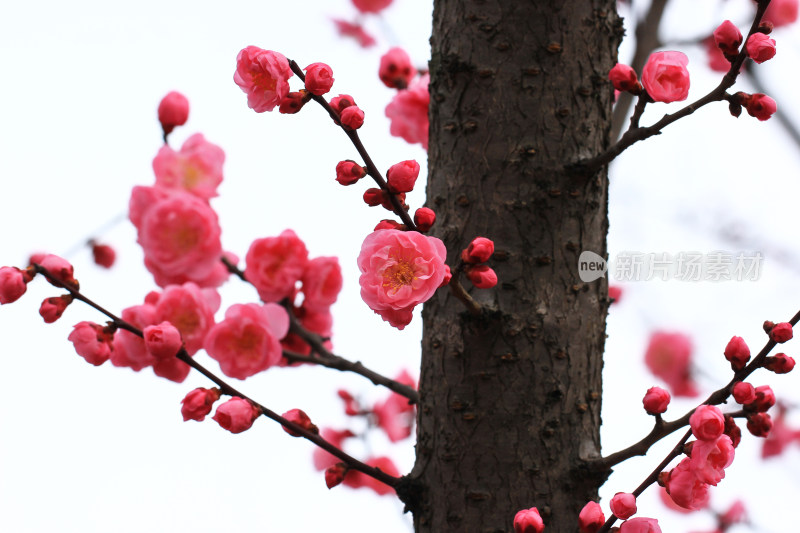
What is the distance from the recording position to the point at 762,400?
750 millimetres

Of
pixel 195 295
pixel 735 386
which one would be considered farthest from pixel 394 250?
pixel 195 295

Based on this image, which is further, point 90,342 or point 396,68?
point 396,68

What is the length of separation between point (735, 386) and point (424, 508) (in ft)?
1.24

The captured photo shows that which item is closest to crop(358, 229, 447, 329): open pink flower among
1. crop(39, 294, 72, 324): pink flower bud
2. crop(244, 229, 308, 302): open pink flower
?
crop(39, 294, 72, 324): pink flower bud

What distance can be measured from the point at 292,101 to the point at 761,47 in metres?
0.45

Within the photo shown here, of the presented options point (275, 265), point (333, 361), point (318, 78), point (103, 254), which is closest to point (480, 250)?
point (318, 78)

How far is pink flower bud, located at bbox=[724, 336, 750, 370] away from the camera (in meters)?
0.75

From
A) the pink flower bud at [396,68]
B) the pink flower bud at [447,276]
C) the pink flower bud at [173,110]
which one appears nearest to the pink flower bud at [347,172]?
the pink flower bud at [447,276]

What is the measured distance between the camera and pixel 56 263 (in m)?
0.88

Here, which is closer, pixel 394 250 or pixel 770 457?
pixel 394 250

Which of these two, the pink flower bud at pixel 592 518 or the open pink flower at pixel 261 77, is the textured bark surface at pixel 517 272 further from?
the open pink flower at pixel 261 77

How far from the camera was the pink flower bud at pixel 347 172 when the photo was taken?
0.68 m

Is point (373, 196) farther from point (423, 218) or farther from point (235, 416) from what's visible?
point (235, 416)

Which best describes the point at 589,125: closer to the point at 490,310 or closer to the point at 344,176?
the point at 490,310
